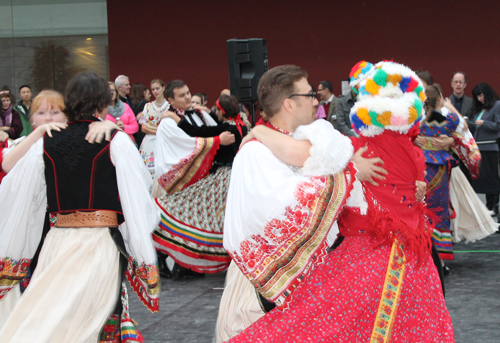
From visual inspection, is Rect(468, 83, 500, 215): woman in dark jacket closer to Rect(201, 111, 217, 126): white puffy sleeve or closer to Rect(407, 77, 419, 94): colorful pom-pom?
Rect(201, 111, 217, 126): white puffy sleeve

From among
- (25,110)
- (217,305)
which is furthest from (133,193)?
(25,110)

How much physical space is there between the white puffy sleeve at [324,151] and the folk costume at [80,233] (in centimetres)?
87

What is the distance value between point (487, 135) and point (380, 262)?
18.6ft

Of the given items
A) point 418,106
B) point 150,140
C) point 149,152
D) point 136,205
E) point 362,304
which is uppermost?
point 418,106

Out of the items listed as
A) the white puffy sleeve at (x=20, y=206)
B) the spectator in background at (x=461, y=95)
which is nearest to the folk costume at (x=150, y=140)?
the spectator in background at (x=461, y=95)

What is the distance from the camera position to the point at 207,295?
4.91 m

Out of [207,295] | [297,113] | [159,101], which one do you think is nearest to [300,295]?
[297,113]

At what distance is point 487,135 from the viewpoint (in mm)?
7531

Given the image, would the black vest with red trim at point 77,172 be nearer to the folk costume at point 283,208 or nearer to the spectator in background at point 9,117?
the folk costume at point 283,208

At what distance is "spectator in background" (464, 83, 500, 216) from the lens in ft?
24.1

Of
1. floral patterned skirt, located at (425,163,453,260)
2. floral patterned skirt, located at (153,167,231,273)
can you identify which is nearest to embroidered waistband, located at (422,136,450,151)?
floral patterned skirt, located at (425,163,453,260)

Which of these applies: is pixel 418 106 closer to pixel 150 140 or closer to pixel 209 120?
pixel 209 120

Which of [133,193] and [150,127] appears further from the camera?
[150,127]

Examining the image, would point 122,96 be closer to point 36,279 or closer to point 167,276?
point 167,276
